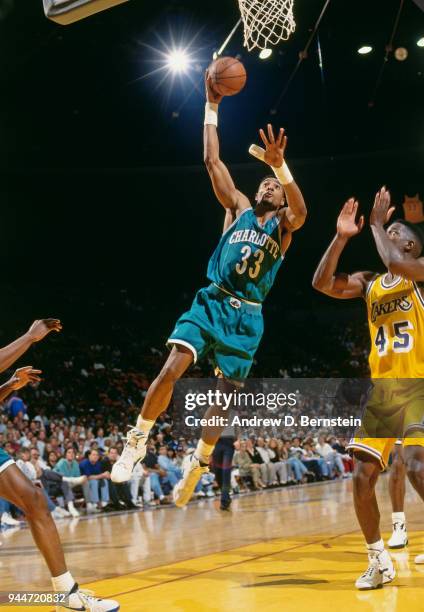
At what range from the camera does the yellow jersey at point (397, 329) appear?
512 centimetres

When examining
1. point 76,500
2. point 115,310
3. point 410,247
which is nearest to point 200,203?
point 115,310

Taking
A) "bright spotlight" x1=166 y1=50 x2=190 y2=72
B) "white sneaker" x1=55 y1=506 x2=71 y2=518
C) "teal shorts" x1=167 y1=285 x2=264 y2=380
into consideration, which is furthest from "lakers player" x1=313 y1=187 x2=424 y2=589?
"bright spotlight" x1=166 y1=50 x2=190 y2=72

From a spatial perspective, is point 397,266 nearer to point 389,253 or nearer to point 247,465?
point 389,253

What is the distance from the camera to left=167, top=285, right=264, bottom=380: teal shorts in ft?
17.2

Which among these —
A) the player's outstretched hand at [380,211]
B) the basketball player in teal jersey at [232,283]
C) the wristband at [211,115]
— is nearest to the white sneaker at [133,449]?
the basketball player in teal jersey at [232,283]

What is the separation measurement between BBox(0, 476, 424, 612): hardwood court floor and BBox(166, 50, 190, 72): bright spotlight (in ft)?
31.9

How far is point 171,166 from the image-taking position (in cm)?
2192

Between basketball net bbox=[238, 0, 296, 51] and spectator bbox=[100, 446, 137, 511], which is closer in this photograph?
basketball net bbox=[238, 0, 296, 51]

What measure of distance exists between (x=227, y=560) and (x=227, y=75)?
4.02 m

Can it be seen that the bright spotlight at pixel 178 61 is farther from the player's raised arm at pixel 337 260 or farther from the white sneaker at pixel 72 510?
the player's raised arm at pixel 337 260

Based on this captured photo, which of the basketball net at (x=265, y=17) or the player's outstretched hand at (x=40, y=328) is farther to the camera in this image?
the basketball net at (x=265, y=17)

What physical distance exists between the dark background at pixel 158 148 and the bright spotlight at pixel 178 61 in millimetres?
254

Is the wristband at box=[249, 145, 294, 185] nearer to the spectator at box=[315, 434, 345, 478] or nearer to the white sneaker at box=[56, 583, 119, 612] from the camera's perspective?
the white sneaker at box=[56, 583, 119, 612]

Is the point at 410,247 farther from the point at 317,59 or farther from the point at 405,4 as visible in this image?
the point at 317,59
